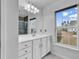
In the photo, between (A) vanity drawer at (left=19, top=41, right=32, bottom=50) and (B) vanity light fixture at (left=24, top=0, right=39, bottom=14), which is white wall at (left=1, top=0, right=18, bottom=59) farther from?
(B) vanity light fixture at (left=24, top=0, right=39, bottom=14)

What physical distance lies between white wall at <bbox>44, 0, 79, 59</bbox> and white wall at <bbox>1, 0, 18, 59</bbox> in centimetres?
239

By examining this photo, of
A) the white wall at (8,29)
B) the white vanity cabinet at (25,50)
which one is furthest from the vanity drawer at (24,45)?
the white wall at (8,29)

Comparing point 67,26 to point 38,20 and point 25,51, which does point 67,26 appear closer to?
point 38,20

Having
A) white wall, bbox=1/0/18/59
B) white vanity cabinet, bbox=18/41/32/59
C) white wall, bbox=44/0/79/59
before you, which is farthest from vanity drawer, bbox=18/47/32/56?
white wall, bbox=44/0/79/59

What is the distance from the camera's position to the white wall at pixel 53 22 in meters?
3.05

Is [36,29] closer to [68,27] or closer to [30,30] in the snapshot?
[30,30]

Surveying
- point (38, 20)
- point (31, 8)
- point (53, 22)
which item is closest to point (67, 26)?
point (53, 22)

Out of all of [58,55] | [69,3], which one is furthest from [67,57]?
[69,3]

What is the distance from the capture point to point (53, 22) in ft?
12.9

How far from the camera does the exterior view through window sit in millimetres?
3088

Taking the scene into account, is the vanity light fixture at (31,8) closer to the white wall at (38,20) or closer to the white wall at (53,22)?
the white wall at (38,20)

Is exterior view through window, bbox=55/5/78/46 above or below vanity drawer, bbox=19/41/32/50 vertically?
above

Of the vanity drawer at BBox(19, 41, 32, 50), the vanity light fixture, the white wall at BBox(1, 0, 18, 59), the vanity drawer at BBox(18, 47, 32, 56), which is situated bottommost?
the vanity drawer at BBox(18, 47, 32, 56)

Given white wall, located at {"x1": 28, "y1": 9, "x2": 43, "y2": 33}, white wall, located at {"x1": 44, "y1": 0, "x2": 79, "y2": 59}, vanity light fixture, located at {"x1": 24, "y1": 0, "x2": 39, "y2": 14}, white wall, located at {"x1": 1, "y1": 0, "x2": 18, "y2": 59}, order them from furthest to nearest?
1. white wall, located at {"x1": 28, "y1": 9, "x2": 43, "y2": 33}
2. vanity light fixture, located at {"x1": 24, "y1": 0, "x2": 39, "y2": 14}
3. white wall, located at {"x1": 44, "y1": 0, "x2": 79, "y2": 59}
4. white wall, located at {"x1": 1, "y1": 0, "x2": 18, "y2": 59}
